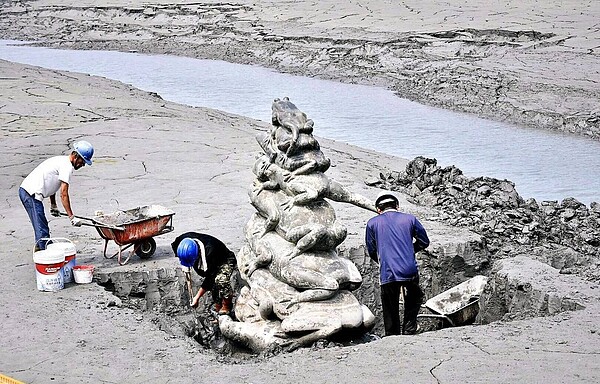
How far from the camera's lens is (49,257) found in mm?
7859

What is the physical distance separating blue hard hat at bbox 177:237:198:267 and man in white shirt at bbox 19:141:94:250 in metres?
1.17

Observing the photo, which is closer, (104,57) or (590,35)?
(590,35)

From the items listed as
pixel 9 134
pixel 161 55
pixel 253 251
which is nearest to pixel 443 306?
pixel 253 251

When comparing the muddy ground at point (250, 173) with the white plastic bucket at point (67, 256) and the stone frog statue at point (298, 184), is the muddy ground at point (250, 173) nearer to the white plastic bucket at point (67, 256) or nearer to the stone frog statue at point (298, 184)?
the white plastic bucket at point (67, 256)

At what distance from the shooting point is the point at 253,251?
7.58 metres

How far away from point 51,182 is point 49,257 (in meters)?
0.86

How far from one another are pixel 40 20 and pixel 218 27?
41.4ft

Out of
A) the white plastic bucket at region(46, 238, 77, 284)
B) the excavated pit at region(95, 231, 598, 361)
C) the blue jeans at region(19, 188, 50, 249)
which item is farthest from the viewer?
the blue jeans at region(19, 188, 50, 249)

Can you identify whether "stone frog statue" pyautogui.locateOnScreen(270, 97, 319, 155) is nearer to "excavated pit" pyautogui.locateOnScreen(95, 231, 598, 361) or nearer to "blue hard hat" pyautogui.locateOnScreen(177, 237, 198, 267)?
"blue hard hat" pyautogui.locateOnScreen(177, 237, 198, 267)

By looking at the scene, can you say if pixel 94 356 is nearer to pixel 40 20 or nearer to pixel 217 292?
pixel 217 292

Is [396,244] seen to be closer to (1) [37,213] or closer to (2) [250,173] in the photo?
(1) [37,213]

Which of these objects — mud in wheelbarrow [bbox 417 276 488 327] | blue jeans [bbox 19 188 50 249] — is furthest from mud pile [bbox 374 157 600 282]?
blue jeans [bbox 19 188 50 249]

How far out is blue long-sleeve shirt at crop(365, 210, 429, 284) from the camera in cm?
745

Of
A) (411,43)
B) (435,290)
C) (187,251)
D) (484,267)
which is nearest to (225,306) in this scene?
(187,251)
